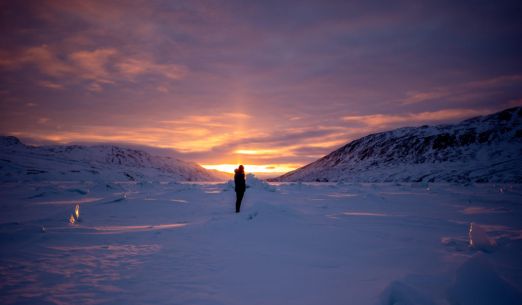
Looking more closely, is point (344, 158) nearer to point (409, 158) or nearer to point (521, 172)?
point (409, 158)

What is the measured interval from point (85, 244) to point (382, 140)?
17062cm

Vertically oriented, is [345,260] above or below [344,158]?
below

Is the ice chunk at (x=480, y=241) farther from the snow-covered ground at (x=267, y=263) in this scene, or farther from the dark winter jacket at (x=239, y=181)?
the dark winter jacket at (x=239, y=181)

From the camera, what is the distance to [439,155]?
4579 inches

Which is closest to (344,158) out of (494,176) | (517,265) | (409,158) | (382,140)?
(382,140)

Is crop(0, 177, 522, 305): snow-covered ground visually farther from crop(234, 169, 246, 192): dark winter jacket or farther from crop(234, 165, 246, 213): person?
crop(234, 169, 246, 192): dark winter jacket

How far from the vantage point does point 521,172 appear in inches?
2931

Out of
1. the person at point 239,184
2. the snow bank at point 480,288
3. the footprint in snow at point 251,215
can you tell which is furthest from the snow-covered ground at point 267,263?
the person at point 239,184

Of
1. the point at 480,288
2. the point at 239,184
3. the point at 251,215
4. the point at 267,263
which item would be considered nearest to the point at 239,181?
the point at 239,184

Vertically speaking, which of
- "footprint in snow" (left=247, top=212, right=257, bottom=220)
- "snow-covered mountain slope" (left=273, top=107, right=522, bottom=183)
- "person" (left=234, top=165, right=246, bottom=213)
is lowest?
"footprint in snow" (left=247, top=212, right=257, bottom=220)

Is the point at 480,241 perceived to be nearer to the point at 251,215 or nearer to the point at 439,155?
the point at 251,215

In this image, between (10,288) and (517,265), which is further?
(517,265)

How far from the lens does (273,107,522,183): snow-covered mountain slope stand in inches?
3455

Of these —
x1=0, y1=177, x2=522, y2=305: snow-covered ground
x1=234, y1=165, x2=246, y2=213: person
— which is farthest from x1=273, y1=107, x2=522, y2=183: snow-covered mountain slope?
x1=0, y1=177, x2=522, y2=305: snow-covered ground
